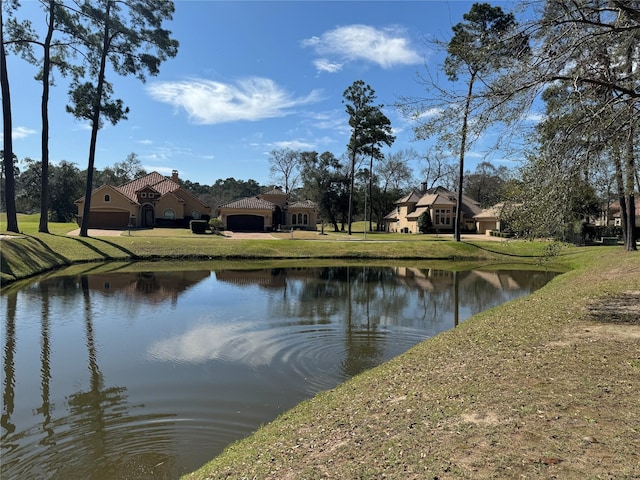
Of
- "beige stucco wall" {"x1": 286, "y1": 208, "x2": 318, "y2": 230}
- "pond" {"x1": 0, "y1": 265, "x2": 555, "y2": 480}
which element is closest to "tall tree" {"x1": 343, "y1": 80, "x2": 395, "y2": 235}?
"beige stucco wall" {"x1": 286, "y1": 208, "x2": 318, "y2": 230}

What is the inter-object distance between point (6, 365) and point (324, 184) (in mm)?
53407

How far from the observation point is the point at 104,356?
28.9 ft

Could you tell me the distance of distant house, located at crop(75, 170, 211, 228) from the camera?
44812mm

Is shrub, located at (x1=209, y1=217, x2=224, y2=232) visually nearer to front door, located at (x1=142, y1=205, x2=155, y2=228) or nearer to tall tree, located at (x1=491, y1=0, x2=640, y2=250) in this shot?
front door, located at (x1=142, y1=205, x2=155, y2=228)

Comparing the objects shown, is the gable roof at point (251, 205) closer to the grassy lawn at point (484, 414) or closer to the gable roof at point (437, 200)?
the gable roof at point (437, 200)

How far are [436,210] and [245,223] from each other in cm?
2449

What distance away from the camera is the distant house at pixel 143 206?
44.8 metres

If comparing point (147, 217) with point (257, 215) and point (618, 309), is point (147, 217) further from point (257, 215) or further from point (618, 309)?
point (618, 309)

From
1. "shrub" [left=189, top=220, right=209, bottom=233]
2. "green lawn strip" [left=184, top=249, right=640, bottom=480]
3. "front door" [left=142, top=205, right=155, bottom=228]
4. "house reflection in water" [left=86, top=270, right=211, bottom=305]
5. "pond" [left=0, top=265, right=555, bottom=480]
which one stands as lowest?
"pond" [left=0, top=265, right=555, bottom=480]

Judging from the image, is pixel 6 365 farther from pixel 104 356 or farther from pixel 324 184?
pixel 324 184

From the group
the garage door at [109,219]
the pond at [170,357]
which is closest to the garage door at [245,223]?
the garage door at [109,219]

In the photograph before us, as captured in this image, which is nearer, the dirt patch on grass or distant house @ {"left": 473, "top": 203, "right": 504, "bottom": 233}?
the dirt patch on grass

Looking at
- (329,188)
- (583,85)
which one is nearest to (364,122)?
(329,188)

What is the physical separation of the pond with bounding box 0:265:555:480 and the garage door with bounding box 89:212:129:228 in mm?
28233
